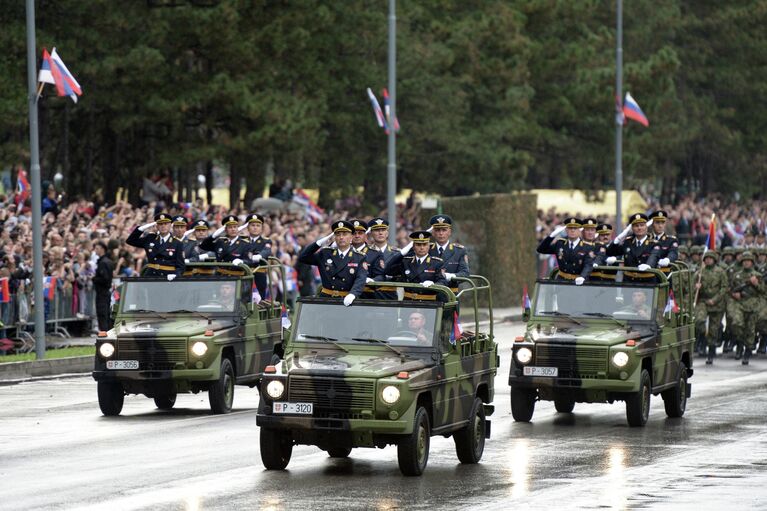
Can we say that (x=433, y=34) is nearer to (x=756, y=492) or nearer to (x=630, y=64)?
(x=630, y=64)

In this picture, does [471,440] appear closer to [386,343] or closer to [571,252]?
[386,343]

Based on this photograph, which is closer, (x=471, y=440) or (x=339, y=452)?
(x=471, y=440)

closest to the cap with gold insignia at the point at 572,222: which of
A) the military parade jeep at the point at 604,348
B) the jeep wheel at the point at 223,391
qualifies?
the military parade jeep at the point at 604,348

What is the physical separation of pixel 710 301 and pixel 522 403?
11892mm

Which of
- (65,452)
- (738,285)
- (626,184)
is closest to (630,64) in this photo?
(626,184)

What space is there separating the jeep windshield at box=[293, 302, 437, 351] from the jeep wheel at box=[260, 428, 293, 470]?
960mm

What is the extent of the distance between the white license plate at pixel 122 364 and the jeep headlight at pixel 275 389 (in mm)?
6232

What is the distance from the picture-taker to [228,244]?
83.6 feet

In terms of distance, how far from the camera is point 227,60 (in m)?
44.7

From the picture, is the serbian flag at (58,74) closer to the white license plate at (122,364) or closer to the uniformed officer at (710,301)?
the white license plate at (122,364)

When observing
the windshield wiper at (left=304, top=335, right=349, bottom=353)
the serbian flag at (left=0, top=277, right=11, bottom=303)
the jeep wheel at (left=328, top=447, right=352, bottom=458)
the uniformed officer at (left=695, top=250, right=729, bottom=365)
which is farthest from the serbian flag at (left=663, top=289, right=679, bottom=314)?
the serbian flag at (left=0, top=277, right=11, bottom=303)

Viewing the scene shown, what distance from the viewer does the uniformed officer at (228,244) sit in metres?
25.4

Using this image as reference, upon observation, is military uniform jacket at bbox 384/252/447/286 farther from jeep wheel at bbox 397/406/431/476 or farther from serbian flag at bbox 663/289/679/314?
serbian flag at bbox 663/289/679/314

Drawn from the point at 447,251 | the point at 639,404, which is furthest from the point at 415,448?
the point at 639,404
